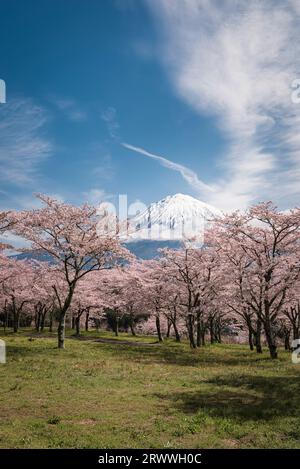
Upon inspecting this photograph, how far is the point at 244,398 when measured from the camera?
63.8 feet

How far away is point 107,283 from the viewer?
90.8 meters

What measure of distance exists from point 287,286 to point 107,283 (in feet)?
193

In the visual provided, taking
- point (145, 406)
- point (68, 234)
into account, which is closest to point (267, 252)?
point (68, 234)

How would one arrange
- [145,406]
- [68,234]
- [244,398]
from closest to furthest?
[145,406] < [244,398] < [68,234]

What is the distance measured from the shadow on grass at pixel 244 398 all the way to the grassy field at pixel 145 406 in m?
0.04

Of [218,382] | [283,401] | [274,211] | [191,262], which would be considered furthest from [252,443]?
[191,262]

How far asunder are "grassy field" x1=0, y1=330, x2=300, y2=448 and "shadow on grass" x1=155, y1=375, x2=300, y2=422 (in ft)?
0.14

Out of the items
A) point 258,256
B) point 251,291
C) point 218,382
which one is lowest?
point 218,382

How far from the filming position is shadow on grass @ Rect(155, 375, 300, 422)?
16562mm

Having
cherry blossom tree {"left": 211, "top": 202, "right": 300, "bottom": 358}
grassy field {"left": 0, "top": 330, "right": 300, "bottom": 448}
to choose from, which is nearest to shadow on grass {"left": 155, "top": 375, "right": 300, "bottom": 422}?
grassy field {"left": 0, "top": 330, "right": 300, "bottom": 448}

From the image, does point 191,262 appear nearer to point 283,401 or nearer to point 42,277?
point 42,277

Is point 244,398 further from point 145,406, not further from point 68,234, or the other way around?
point 68,234

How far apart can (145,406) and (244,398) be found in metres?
5.10
